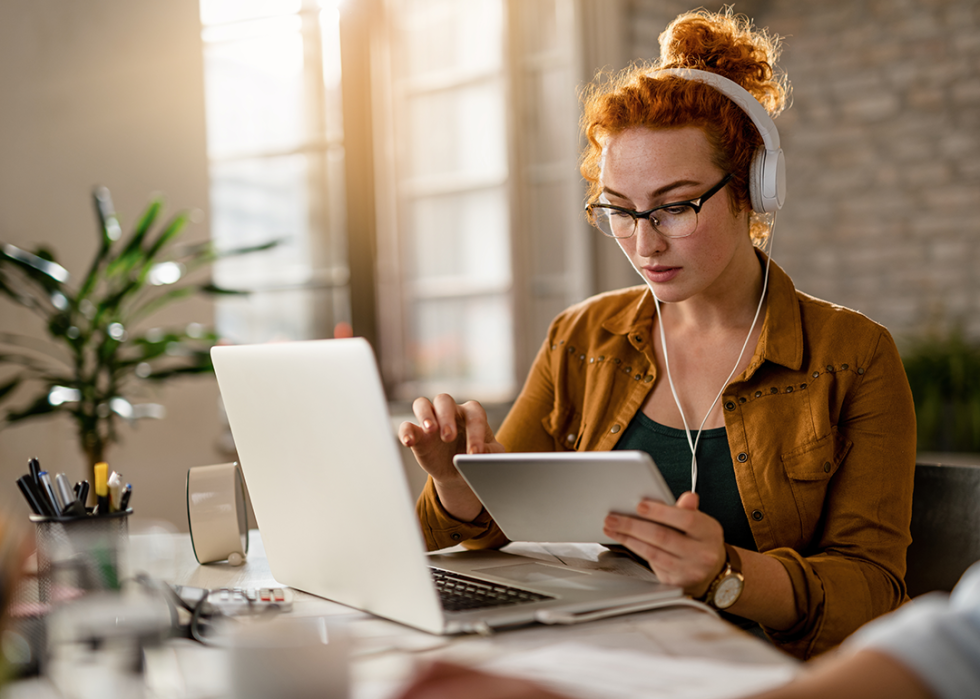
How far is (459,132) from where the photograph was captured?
136 inches

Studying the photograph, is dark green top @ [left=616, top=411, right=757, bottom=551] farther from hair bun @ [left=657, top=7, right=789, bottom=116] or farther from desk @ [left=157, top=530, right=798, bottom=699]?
hair bun @ [left=657, top=7, right=789, bottom=116]

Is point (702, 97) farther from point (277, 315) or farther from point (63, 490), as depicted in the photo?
point (277, 315)

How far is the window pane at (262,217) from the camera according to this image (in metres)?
3.26

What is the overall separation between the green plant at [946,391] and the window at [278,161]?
2216mm

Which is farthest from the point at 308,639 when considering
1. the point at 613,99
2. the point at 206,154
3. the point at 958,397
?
the point at 958,397

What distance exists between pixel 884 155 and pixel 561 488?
345 cm

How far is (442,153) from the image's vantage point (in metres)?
3.51

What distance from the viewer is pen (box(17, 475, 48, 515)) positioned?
0.93 meters

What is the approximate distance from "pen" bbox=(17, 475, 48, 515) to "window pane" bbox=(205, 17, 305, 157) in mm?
2469

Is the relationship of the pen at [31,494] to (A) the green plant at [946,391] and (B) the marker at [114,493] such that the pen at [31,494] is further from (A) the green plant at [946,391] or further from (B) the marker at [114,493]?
(A) the green plant at [946,391]

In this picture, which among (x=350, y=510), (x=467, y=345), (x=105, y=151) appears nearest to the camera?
(x=350, y=510)

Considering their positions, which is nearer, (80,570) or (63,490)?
(80,570)

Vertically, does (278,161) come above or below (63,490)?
above

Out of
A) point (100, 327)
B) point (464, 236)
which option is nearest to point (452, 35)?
point (464, 236)
